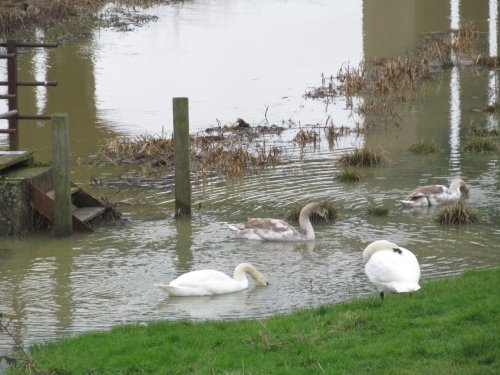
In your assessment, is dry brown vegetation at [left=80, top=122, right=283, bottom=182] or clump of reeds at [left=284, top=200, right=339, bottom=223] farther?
dry brown vegetation at [left=80, top=122, right=283, bottom=182]

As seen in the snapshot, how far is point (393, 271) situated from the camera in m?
11.6

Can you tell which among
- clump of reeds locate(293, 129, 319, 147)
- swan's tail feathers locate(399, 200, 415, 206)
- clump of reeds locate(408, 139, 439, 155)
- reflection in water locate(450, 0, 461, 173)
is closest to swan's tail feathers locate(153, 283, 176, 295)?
swan's tail feathers locate(399, 200, 415, 206)

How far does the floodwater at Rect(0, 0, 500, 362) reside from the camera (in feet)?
44.8

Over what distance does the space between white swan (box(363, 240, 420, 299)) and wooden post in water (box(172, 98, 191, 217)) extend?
619 centimetres

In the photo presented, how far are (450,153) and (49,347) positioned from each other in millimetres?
12955

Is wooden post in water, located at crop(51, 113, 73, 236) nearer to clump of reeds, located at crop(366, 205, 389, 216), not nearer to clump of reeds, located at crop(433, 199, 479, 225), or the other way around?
clump of reeds, located at crop(366, 205, 389, 216)

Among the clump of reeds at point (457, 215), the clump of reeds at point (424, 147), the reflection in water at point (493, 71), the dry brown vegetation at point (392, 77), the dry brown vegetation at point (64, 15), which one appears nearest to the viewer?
the clump of reeds at point (457, 215)

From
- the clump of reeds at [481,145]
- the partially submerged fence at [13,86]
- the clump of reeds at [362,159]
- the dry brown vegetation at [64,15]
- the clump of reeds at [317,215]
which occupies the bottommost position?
the clump of reeds at [317,215]

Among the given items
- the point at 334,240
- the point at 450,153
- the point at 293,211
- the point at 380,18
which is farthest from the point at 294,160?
the point at 380,18

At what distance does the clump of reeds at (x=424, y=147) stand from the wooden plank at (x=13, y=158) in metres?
8.03

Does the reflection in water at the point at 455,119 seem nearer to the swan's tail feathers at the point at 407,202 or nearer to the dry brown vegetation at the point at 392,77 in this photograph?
the dry brown vegetation at the point at 392,77

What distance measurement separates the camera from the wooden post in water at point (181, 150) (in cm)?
1748

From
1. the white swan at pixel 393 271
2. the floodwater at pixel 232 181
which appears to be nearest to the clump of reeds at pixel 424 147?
the floodwater at pixel 232 181

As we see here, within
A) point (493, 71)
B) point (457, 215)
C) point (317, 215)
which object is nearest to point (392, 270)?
point (457, 215)
